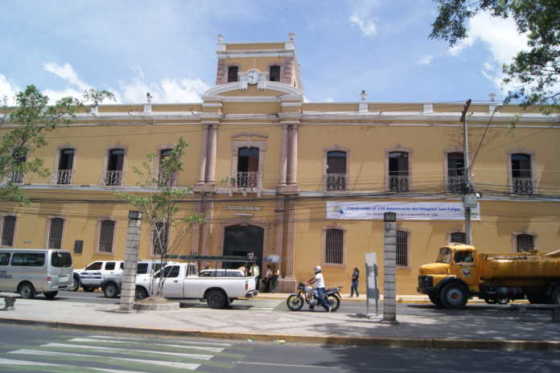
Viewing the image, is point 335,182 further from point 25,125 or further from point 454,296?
point 25,125

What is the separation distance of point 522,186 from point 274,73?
14.9 meters

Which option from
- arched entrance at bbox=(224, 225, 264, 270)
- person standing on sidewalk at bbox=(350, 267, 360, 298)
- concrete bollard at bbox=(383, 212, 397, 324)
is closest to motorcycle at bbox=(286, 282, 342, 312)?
concrete bollard at bbox=(383, 212, 397, 324)

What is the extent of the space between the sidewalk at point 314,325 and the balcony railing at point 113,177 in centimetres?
1084

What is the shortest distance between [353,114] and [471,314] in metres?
12.1

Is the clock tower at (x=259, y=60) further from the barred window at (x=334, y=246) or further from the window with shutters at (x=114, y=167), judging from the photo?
the barred window at (x=334, y=246)

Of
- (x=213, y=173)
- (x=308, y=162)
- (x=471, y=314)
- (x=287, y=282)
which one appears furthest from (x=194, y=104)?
(x=471, y=314)

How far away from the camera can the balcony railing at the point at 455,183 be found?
2180 centimetres

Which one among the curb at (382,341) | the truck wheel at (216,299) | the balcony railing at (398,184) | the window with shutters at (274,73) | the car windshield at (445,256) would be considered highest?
the window with shutters at (274,73)

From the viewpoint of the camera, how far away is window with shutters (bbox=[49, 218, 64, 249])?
2431cm

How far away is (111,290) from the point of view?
1831cm

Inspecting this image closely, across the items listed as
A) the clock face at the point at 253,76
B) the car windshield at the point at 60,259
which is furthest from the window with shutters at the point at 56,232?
the clock face at the point at 253,76

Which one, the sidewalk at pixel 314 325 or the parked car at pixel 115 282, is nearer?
the sidewalk at pixel 314 325

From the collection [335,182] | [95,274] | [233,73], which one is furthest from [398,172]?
[95,274]

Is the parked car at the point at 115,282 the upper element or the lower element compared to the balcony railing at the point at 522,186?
lower
